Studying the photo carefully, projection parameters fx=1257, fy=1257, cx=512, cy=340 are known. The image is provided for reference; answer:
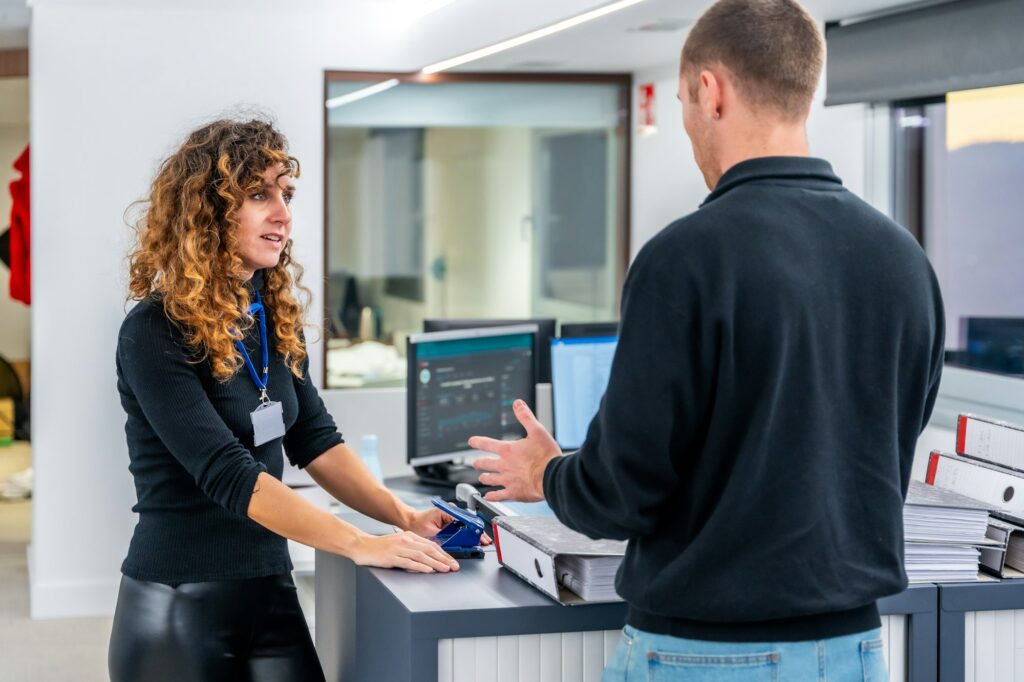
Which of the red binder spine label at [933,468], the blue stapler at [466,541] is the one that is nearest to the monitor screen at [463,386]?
the blue stapler at [466,541]

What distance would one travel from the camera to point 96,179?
Answer: 521 centimetres

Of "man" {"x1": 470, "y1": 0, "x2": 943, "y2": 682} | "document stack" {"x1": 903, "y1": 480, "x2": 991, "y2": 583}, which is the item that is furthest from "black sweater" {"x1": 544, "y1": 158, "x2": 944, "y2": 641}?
"document stack" {"x1": 903, "y1": 480, "x2": 991, "y2": 583}

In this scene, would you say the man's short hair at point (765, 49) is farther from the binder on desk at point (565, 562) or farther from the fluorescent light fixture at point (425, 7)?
the fluorescent light fixture at point (425, 7)

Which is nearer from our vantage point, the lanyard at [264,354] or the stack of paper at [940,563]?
the stack of paper at [940,563]

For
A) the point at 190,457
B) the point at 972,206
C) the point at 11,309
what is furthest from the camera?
the point at 11,309

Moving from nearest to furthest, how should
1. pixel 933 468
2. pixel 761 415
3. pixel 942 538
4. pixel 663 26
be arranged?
pixel 761 415
pixel 942 538
pixel 933 468
pixel 663 26

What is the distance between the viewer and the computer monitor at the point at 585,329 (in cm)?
418

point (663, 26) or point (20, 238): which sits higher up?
point (663, 26)

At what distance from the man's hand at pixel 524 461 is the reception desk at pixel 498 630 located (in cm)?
21

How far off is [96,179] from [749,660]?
4349 millimetres

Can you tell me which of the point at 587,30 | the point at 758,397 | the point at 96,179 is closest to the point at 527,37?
the point at 587,30

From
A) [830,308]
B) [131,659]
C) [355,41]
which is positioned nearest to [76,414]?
[355,41]

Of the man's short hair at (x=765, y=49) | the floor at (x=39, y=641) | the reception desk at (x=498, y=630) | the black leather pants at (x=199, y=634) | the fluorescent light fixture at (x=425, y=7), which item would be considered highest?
the fluorescent light fixture at (x=425, y=7)

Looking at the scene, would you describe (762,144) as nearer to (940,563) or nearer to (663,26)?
(940,563)
